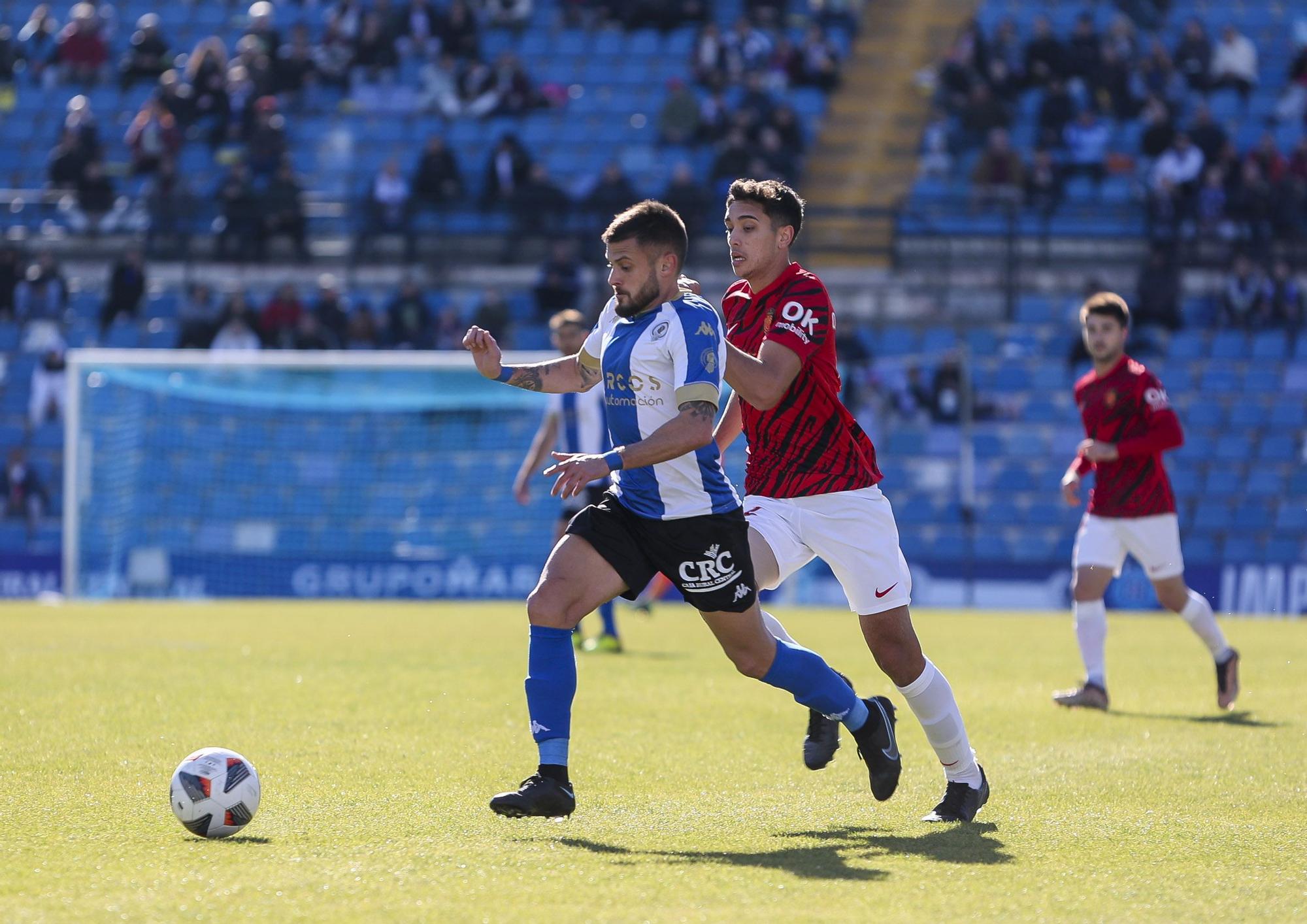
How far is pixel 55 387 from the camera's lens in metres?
22.6

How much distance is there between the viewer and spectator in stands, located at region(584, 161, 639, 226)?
75.0 feet

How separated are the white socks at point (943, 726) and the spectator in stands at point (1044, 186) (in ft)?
57.4

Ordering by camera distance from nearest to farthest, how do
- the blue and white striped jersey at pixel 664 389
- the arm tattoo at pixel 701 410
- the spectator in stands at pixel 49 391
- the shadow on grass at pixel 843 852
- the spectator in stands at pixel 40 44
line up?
1. the shadow on grass at pixel 843 852
2. the arm tattoo at pixel 701 410
3. the blue and white striped jersey at pixel 664 389
4. the spectator in stands at pixel 49 391
5. the spectator in stands at pixel 40 44

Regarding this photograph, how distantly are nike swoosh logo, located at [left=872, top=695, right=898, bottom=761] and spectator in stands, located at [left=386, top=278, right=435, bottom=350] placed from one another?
16.5m

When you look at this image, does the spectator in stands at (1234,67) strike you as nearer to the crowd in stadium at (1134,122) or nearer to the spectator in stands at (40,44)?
the crowd in stadium at (1134,122)

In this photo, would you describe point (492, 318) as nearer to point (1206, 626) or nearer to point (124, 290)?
point (124, 290)

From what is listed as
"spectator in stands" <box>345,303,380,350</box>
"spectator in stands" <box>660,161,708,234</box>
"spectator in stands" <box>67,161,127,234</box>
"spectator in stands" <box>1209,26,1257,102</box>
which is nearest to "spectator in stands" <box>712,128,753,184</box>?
"spectator in stands" <box>660,161,708,234</box>

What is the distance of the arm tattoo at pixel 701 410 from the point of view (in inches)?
228

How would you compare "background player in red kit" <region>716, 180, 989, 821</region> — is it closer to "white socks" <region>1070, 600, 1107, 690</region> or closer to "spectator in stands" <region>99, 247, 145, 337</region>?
"white socks" <region>1070, 600, 1107, 690</region>

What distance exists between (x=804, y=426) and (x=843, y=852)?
1689 millimetres

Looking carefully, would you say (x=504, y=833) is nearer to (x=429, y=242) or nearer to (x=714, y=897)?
(x=714, y=897)

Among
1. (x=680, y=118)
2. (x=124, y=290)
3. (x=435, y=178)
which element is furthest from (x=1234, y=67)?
(x=124, y=290)

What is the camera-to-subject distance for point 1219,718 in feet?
32.0

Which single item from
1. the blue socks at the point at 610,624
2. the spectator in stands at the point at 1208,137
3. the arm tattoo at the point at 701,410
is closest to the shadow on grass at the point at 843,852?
the arm tattoo at the point at 701,410
